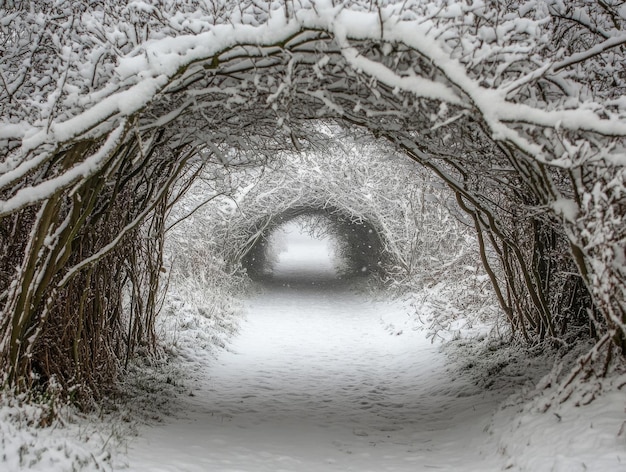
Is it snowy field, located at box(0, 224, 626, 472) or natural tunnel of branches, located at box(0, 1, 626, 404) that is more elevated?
natural tunnel of branches, located at box(0, 1, 626, 404)

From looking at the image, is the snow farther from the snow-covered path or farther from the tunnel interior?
the tunnel interior

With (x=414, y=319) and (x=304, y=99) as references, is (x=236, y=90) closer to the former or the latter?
(x=304, y=99)

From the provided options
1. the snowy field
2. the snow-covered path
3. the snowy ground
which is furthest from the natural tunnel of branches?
the snow-covered path

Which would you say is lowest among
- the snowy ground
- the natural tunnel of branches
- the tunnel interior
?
the snowy ground

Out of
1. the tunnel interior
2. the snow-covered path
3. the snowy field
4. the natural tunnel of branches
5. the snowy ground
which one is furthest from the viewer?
the tunnel interior

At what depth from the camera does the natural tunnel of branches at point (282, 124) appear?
377cm

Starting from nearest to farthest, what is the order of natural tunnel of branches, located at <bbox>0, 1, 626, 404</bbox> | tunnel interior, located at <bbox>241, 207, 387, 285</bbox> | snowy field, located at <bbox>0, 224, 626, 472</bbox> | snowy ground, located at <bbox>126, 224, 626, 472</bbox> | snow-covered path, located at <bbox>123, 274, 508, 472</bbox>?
natural tunnel of branches, located at <bbox>0, 1, 626, 404</bbox> < snowy field, located at <bbox>0, 224, 626, 472</bbox> < snowy ground, located at <bbox>126, 224, 626, 472</bbox> < snow-covered path, located at <bbox>123, 274, 508, 472</bbox> < tunnel interior, located at <bbox>241, 207, 387, 285</bbox>

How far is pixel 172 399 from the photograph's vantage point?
23.3ft

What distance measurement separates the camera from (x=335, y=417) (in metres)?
6.79

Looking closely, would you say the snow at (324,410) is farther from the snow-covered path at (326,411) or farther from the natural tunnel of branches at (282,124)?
the natural tunnel of branches at (282,124)

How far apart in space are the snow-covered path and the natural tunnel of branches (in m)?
1.34

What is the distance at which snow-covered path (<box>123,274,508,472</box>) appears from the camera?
5180mm

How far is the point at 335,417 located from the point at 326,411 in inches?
11.0

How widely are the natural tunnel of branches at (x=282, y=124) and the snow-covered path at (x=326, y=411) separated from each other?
1.34 meters
